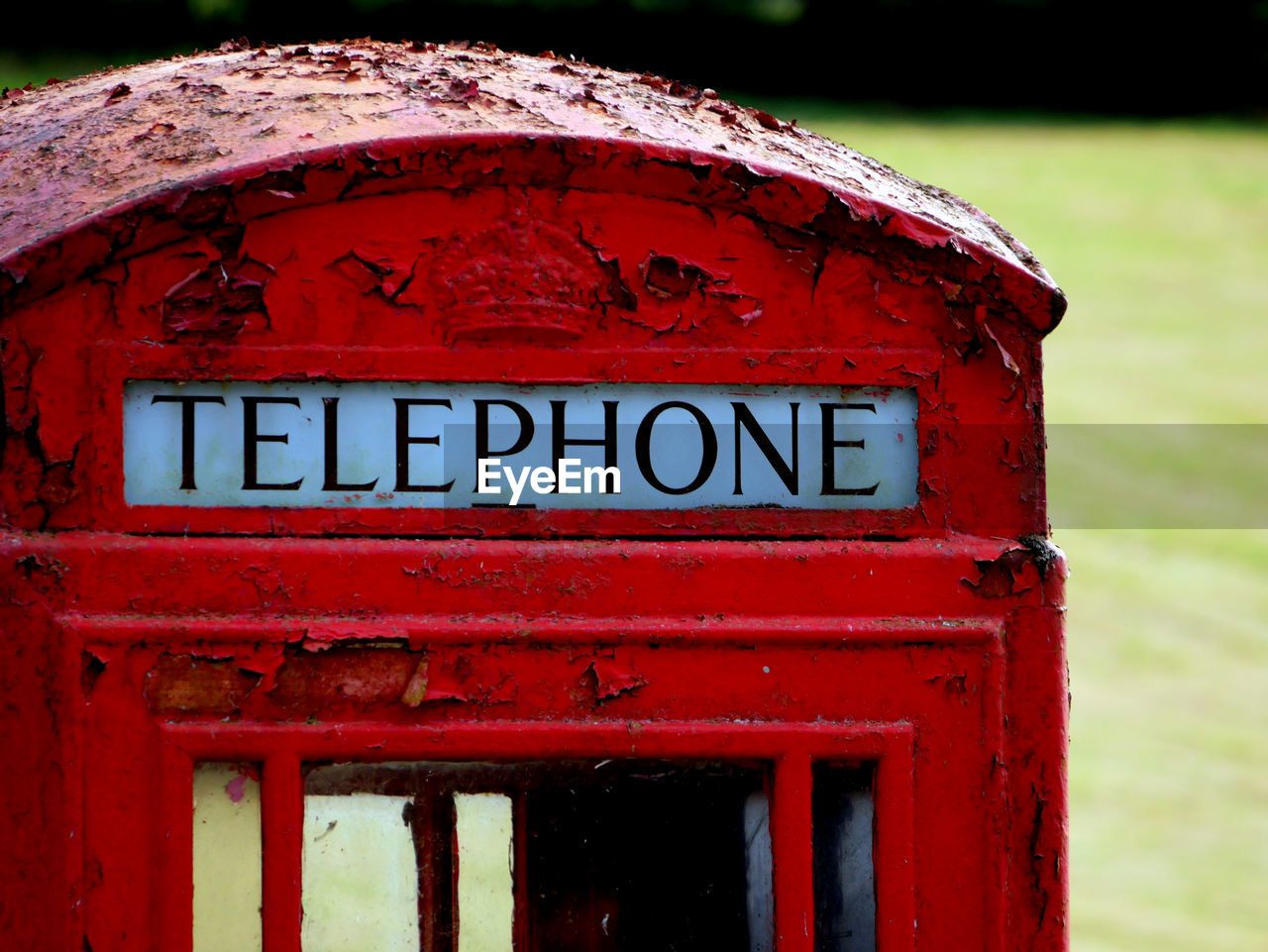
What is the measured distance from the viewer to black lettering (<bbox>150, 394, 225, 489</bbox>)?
133cm

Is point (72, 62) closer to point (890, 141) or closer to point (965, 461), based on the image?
point (890, 141)

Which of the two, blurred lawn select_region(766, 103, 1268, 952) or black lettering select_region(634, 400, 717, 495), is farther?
blurred lawn select_region(766, 103, 1268, 952)

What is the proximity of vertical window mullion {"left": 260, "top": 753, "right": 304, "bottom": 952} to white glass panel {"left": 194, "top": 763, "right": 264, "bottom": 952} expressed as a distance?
19mm

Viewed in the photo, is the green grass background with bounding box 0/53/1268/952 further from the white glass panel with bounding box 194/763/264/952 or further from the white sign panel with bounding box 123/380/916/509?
the white glass panel with bounding box 194/763/264/952

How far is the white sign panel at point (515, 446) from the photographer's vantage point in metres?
1.34

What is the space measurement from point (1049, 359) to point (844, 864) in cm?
718

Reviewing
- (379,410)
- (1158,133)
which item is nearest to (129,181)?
(379,410)

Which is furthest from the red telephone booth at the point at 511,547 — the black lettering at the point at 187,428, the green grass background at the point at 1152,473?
the green grass background at the point at 1152,473

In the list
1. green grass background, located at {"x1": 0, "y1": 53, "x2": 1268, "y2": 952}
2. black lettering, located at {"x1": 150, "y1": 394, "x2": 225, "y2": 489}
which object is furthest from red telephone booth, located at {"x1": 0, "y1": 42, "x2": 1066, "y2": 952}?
green grass background, located at {"x1": 0, "y1": 53, "x2": 1268, "y2": 952}

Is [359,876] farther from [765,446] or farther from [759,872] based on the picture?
[765,446]

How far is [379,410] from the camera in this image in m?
1.35

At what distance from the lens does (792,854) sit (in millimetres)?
1398

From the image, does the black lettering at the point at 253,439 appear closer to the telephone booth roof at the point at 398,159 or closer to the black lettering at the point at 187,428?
the black lettering at the point at 187,428
